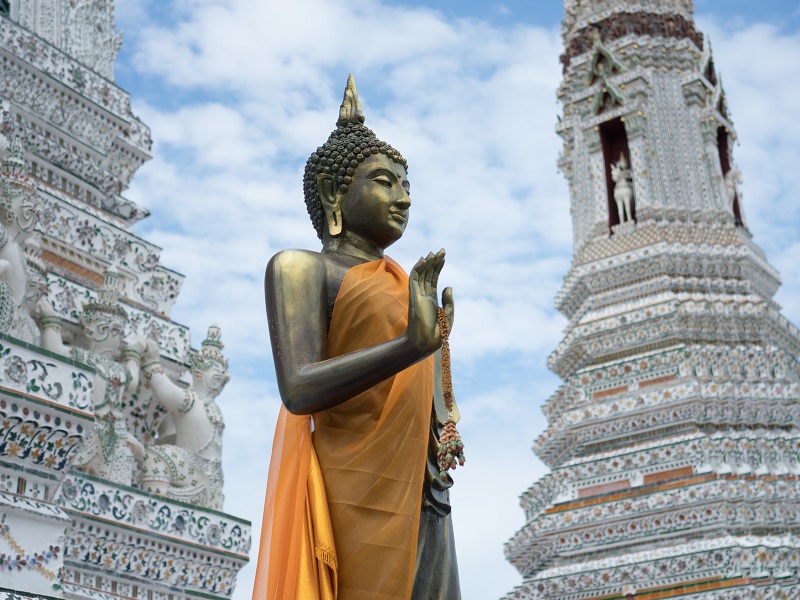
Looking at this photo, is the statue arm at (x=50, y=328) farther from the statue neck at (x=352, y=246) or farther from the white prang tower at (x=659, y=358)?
the white prang tower at (x=659, y=358)

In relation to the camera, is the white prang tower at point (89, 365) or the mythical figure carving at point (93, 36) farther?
the mythical figure carving at point (93, 36)

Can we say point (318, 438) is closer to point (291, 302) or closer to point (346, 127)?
point (291, 302)

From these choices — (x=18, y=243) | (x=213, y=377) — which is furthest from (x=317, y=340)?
(x=213, y=377)

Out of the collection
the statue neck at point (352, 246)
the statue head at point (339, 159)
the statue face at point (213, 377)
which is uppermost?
the statue face at point (213, 377)

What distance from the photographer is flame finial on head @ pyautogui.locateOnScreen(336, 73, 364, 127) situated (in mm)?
3873

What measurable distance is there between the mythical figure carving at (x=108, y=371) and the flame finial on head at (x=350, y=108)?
282 cm

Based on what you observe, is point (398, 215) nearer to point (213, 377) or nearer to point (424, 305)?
point (424, 305)

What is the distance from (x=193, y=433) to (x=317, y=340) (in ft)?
13.0

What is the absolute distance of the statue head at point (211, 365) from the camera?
293 inches

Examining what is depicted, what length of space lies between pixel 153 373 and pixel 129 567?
124cm

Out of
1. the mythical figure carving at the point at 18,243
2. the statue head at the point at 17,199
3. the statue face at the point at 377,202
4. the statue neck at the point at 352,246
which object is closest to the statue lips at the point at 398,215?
the statue face at the point at 377,202

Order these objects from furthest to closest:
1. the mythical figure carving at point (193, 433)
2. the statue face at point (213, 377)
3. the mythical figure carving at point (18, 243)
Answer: the statue face at point (213, 377) < the mythical figure carving at point (193, 433) < the mythical figure carving at point (18, 243)

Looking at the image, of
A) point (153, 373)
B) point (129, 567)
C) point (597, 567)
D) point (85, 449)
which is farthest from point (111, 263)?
point (597, 567)

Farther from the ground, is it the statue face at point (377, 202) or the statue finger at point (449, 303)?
the statue face at point (377, 202)
